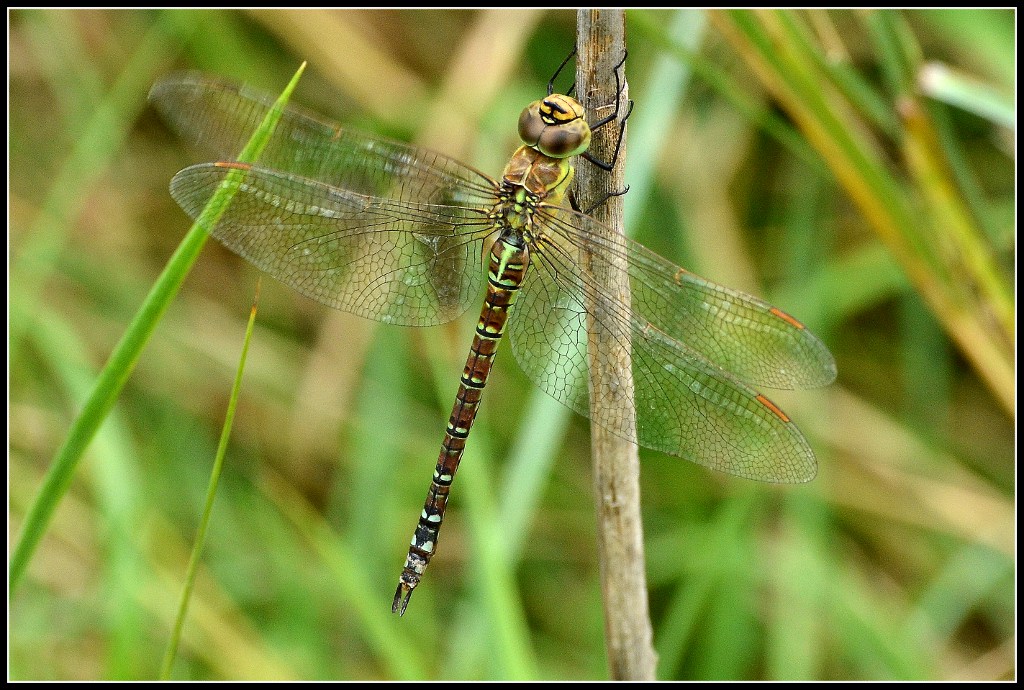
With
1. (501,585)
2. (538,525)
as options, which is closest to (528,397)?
(538,525)

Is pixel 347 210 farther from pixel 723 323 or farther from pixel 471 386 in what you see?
pixel 723 323

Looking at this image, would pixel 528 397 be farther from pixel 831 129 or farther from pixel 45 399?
pixel 45 399

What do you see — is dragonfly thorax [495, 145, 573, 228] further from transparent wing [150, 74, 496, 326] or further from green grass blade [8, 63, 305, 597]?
green grass blade [8, 63, 305, 597]

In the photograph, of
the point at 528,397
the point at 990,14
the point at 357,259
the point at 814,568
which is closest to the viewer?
the point at 357,259

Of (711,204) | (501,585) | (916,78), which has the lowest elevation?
(501,585)

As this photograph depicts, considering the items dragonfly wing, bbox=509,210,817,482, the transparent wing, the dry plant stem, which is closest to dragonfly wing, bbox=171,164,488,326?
the transparent wing

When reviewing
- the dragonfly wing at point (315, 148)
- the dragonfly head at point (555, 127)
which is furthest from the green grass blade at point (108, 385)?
Answer: the dragonfly wing at point (315, 148)
